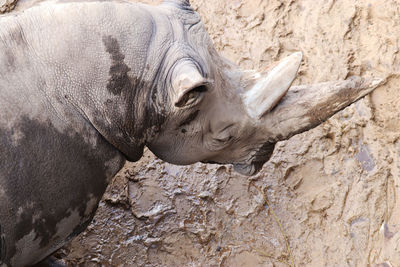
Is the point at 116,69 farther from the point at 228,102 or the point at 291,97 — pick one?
the point at 291,97

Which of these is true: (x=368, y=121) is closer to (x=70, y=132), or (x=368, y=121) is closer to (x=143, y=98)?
(x=143, y=98)

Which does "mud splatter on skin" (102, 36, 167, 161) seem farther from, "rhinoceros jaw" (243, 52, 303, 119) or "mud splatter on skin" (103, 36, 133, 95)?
"rhinoceros jaw" (243, 52, 303, 119)

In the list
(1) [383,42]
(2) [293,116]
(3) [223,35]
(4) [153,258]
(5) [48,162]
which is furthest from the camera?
(3) [223,35]

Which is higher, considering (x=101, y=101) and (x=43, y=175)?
(x=101, y=101)

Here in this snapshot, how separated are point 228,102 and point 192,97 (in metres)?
0.27

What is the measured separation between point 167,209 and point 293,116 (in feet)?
4.13

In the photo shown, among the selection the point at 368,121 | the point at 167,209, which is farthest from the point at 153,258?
the point at 368,121

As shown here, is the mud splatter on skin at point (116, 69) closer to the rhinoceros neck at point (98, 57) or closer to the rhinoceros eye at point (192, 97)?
the rhinoceros neck at point (98, 57)

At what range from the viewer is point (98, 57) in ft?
7.80

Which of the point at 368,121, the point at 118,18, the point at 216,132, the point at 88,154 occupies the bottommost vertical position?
the point at 368,121

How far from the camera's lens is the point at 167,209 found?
11.9 feet

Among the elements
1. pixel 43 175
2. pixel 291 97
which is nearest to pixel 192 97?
pixel 291 97

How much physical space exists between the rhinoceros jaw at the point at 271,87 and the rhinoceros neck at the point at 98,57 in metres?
0.44

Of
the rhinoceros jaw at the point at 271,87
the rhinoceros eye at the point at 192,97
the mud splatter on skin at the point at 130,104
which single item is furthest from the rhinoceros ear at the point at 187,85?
the rhinoceros jaw at the point at 271,87
